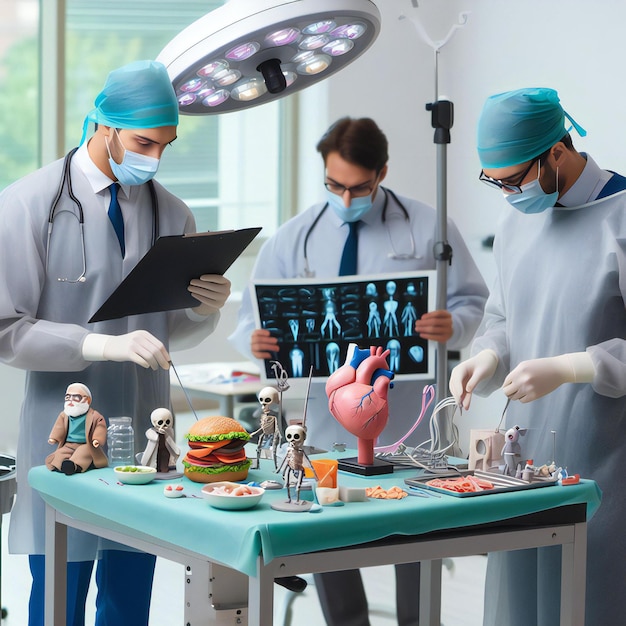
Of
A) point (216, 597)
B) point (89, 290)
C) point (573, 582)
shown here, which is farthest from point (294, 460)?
point (89, 290)

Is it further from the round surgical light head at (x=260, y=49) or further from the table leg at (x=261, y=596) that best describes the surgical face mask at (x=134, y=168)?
the table leg at (x=261, y=596)

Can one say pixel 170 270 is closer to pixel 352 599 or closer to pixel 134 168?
pixel 134 168

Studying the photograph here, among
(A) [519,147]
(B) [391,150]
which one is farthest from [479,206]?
(A) [519,147]

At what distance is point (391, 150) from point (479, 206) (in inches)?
26.0

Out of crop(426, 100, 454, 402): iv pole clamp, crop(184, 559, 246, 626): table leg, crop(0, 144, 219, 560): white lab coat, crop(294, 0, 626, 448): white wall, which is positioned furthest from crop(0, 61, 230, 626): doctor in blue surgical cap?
crop(294, 0, 626, 448): white wall

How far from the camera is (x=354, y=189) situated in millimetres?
2980

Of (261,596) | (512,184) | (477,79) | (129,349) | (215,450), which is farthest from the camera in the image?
(477,79)

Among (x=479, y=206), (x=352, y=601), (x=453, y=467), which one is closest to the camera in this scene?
(x=453, y=467)

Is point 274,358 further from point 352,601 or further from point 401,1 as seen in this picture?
point 401,1

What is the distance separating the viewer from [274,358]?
2.92 metres

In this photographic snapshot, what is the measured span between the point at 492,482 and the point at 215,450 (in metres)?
0.54

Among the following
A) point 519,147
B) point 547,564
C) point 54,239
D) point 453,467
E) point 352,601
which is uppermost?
point 519,147

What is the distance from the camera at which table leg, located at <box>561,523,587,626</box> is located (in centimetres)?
199

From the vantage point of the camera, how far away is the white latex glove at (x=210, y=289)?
2.36 metres
